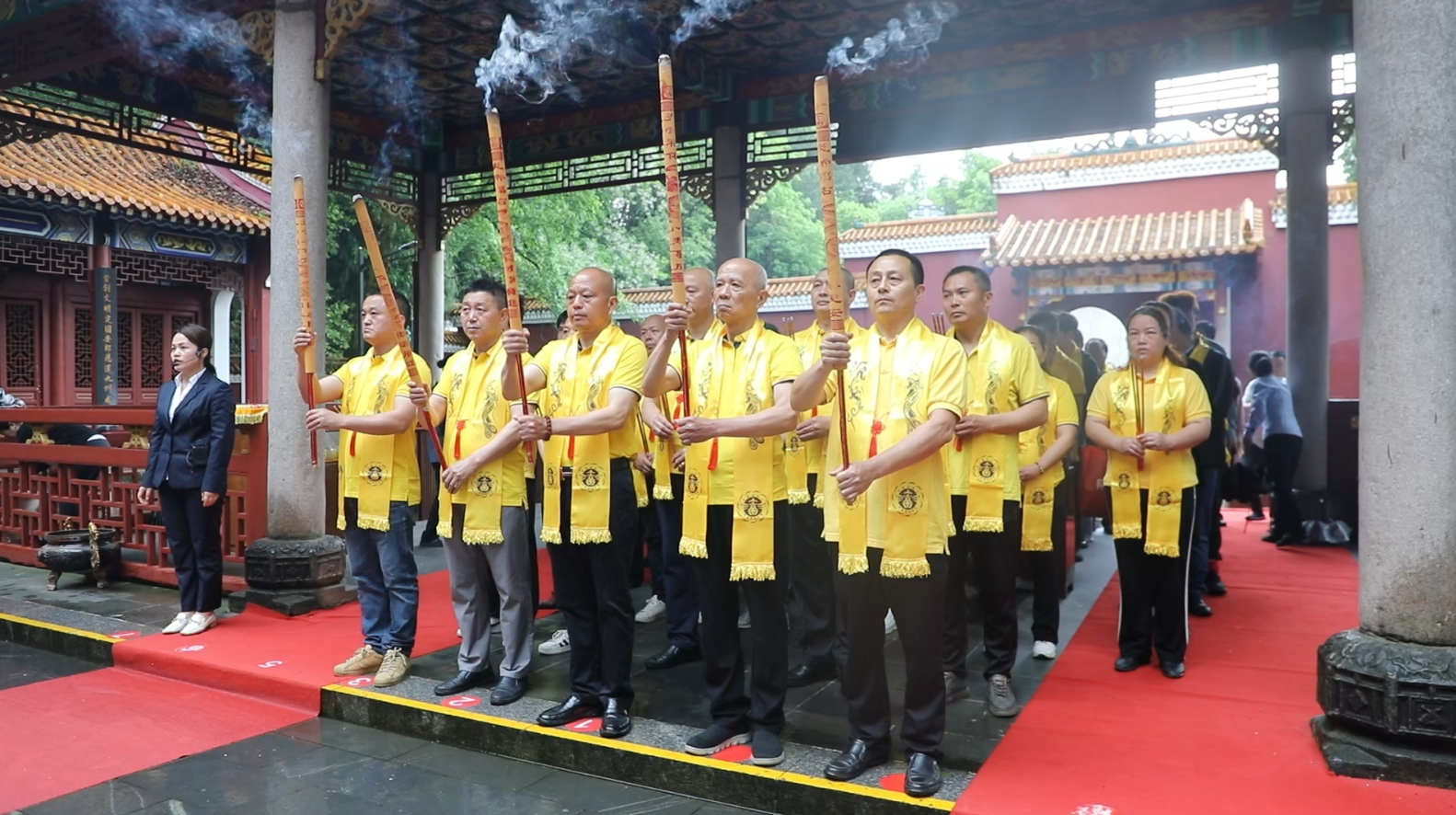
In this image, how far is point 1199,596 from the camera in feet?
18.6

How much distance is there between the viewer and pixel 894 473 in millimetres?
3291

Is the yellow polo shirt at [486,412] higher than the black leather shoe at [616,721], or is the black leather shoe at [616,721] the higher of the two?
the yellow polo shirt at [486,412]

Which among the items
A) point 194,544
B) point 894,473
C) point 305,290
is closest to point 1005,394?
point 894,473

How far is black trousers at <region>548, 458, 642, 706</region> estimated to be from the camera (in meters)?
3.97

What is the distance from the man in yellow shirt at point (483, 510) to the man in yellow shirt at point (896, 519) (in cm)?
153

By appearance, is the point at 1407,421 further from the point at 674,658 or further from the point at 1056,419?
the point at 674,658

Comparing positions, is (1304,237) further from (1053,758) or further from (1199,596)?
(1053,758)

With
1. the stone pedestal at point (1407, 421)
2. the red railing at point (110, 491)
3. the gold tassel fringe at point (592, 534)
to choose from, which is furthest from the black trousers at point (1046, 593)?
the red railing at point (110, 491)

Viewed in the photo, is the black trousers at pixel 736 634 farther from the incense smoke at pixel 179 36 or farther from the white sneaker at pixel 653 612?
the incense smoke at pixel 179 36

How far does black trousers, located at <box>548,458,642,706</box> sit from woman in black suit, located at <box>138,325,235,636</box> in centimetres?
258

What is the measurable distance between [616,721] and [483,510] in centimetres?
108

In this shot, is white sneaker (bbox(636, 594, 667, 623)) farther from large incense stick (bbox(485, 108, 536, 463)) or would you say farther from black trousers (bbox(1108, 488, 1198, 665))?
black trousers (bbox(1108, 488, 1198, 665))

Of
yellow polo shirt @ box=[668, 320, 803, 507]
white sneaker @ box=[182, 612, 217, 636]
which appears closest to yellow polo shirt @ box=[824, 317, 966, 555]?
yellow polo shirt @ box=[668, 320, 803, 507]

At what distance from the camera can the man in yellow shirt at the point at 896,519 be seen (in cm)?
329
